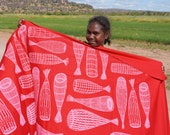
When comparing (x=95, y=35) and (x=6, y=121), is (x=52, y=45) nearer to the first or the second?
(x=95, y=35)

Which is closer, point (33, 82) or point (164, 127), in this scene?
point (33, 82)

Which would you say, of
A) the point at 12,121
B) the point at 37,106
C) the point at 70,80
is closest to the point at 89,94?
the point at 70,80

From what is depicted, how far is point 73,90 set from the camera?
3.58 metres

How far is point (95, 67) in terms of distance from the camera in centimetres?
373

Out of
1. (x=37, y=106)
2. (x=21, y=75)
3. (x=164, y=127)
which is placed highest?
(x=21, y=75)

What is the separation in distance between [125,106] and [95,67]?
1.39 feet

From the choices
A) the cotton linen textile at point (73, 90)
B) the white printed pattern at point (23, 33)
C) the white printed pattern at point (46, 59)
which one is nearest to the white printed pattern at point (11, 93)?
the cotton linen textile at point (73, 90)

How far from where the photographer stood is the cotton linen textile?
139 inches

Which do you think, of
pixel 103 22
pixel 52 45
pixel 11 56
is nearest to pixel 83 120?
pixel 52 45

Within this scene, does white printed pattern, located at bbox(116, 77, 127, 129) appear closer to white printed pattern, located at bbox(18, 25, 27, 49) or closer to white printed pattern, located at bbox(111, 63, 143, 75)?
white printed pattern, located at bbox(111, 63, 143, 75)

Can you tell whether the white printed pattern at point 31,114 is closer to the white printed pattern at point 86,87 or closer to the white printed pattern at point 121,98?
the white printed pattern at point 86,87

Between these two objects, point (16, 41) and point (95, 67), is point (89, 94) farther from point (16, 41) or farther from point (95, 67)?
point (16, 41)

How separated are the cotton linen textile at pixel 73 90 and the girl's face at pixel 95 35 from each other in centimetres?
9

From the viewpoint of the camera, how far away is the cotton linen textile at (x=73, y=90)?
3.54 meters
